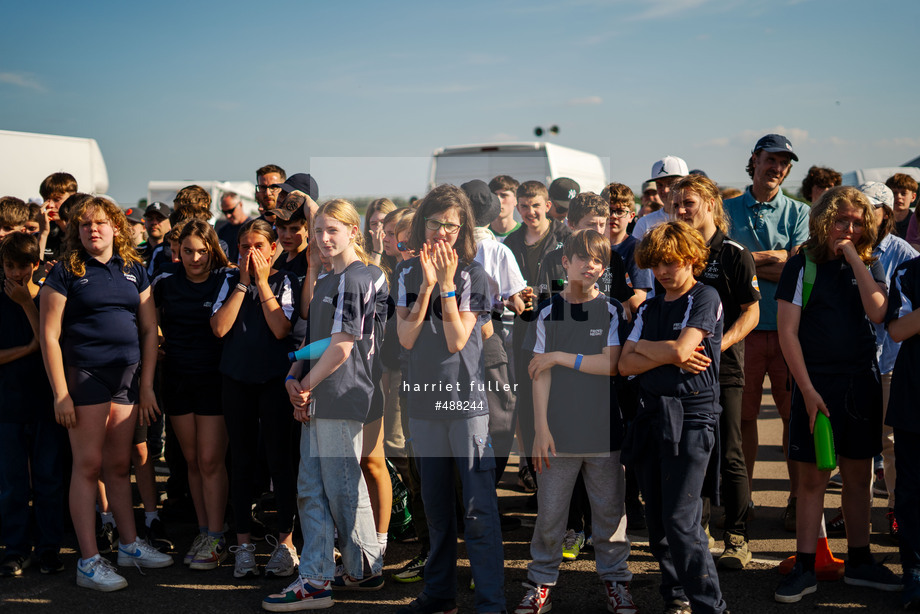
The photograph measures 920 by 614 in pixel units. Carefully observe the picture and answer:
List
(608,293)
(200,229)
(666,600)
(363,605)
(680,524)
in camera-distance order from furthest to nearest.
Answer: (200,229) < (608,293) < (363,605) < (666,600) < (680,524)

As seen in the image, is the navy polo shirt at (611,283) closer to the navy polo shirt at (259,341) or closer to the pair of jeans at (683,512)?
the pair of jeans at (683,512)

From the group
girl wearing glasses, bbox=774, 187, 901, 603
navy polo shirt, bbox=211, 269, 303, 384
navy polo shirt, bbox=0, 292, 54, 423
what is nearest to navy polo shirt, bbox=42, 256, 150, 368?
navy polo shirt, bbox=0, 292, 54, 423

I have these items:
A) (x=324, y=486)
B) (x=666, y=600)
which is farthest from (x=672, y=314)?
(x=324, y=486)

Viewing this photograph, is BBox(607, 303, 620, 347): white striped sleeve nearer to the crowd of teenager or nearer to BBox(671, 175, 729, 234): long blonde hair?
the crowd of teenager

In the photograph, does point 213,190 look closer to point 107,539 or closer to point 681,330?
point 107,539

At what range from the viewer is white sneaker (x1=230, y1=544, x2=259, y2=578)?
4281 mm

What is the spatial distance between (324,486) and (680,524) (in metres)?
Result: 1.83

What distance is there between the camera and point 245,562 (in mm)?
4297

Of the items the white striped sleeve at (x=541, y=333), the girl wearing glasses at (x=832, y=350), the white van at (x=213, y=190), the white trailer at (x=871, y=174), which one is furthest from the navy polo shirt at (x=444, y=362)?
the white van at (x=213, y=190)

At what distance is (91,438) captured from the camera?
13.9 ft

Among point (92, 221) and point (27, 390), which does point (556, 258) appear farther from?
point (27, 390)

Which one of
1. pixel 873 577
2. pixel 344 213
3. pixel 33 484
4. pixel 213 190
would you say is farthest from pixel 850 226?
pixel 213 190

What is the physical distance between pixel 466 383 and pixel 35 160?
44.4 ft

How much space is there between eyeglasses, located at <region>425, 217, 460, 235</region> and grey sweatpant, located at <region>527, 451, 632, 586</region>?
4.14ft
